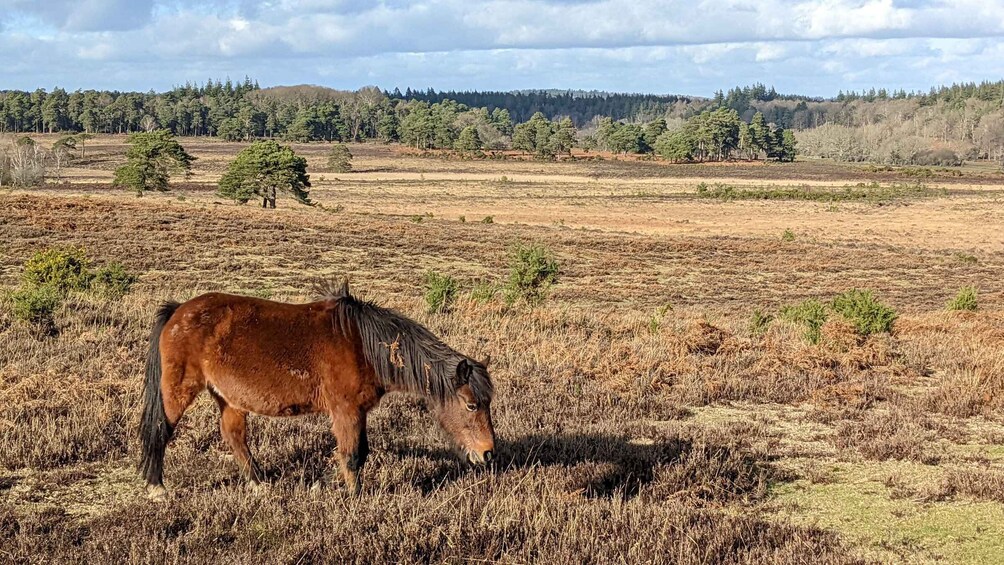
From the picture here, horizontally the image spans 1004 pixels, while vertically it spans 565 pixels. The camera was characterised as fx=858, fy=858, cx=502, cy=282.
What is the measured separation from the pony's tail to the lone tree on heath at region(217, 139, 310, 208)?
174 feet

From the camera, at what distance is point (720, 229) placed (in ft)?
183

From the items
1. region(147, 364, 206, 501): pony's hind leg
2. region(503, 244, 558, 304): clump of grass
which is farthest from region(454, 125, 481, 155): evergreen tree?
region(147, 364, 206, 501): pony's hind leg

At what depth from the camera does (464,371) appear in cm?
552

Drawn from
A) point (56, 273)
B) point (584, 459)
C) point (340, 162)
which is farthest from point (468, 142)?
point (584, 459)

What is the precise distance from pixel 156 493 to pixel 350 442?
4.48 ft

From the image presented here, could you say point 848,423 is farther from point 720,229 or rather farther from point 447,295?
point 720,229

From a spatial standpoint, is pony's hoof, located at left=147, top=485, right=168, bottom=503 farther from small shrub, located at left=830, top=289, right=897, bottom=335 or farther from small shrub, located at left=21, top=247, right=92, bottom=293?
small shrub, located at left=21, top=247, right=92, bottom=293

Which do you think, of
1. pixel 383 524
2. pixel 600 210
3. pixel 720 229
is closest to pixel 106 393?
pixel 383 524

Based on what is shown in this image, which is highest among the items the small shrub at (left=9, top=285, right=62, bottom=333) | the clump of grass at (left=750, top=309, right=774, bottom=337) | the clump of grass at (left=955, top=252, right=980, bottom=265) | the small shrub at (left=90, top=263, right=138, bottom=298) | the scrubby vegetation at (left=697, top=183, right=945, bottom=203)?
the small shrub at (left=9, top=285, right=62, bottom=333)

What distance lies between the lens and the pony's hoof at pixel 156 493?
18.7ft

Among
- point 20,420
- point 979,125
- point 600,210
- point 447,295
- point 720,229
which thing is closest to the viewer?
point 20,420

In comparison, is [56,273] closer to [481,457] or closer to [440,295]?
[440,295]

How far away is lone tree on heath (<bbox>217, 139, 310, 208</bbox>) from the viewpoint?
57344 mm

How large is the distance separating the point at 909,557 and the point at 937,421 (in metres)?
3.97
